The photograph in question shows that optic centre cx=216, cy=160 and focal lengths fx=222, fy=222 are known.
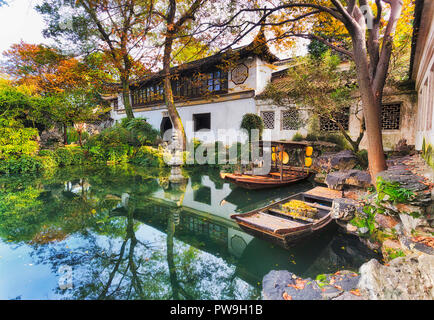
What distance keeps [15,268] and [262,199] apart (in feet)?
22.5

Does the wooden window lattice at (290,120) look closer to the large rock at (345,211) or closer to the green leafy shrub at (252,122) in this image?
the green leafy shrub at (252,122)

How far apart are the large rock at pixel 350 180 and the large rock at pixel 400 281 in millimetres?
4524

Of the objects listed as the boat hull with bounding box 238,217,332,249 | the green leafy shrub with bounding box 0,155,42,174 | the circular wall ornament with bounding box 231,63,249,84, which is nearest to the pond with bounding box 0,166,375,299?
the boat hull with bounding box 238,217,332,249

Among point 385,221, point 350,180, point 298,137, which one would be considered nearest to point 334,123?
point 298,137

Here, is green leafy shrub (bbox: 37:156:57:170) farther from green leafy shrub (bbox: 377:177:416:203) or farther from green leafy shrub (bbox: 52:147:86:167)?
green leafy shrub (bbox: 377:177:416:203)

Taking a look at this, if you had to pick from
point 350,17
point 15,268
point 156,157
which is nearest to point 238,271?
point 15,268

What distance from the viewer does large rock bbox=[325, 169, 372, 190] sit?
21.9 ft

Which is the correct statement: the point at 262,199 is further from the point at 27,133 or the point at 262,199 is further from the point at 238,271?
the point at 27,133

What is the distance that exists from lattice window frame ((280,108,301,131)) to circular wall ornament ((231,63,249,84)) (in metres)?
3.62

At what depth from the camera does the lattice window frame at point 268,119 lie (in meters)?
14.1

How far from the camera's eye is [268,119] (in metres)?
14.3

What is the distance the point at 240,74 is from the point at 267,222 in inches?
491

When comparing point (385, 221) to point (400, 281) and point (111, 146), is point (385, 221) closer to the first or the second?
point (400, 281)

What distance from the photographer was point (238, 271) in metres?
4.07
